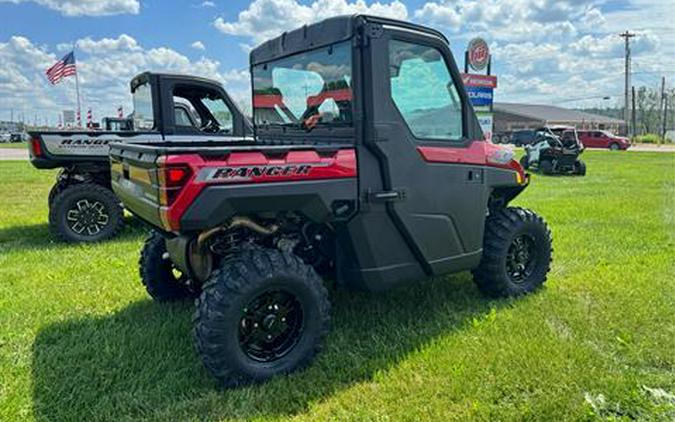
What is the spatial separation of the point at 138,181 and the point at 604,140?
133ft

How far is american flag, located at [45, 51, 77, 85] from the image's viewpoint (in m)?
22.0

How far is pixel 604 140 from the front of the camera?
38.1m

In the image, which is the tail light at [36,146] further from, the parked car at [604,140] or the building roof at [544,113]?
the building roof at [544,113]

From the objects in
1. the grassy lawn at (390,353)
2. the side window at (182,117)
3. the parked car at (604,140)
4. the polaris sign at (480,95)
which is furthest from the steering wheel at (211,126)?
the parked car at (604,140)

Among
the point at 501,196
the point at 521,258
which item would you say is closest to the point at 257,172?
the point at 501,196

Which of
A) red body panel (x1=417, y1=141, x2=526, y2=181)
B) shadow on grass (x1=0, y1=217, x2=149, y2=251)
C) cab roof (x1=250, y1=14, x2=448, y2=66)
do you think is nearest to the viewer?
cab roof (x1=250, y1=14, x2=448, y2=66)

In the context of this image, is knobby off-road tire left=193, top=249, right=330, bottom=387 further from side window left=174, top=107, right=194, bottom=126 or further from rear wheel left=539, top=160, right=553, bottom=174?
rear wheel left=539, top=160, right=553, bottom=174

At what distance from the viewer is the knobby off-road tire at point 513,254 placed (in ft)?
14.5

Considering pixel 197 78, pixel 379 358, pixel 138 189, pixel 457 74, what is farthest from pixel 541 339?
pixel 197 78

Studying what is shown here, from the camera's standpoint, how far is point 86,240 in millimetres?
7156

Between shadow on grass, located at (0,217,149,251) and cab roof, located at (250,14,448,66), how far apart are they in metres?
3.29

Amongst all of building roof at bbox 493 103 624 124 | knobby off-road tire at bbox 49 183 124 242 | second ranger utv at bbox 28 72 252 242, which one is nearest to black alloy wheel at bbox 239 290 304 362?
second ranger utv at bbox 28 72 252 242

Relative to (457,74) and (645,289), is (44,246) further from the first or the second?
(645,289)

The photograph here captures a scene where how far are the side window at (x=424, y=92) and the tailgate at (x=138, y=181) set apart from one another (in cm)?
160
